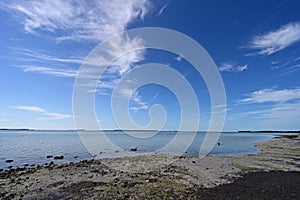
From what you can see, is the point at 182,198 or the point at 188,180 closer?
the point at 182,198

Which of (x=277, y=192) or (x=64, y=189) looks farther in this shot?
(x=64, y=189)

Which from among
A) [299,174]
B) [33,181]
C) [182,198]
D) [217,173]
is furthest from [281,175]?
[33,181]

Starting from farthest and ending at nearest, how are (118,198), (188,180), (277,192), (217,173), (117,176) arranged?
(217,173), (117,176), (188,180), (277,192), (118,198)

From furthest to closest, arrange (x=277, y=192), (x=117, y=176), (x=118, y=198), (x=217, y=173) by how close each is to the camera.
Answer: (x=217, y=173) → (x=117, y=176) → (x=277, y=192) → (x=118, y=198)

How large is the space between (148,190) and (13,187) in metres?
11.3

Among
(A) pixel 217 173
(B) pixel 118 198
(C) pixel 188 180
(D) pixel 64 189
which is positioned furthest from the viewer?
(A) pixel 217 173

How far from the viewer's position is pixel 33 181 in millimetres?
19938

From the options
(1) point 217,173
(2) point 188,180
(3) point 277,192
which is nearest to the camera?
(3) point 277,192

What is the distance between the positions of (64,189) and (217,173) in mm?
14816

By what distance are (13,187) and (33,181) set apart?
2.03m

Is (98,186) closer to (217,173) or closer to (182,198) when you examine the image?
(182,198)

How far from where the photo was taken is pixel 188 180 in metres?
19.5

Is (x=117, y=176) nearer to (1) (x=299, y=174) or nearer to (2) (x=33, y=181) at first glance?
(2) (x=33, y=181)

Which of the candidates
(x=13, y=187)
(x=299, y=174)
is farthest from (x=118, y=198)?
(x=299, y=174)
